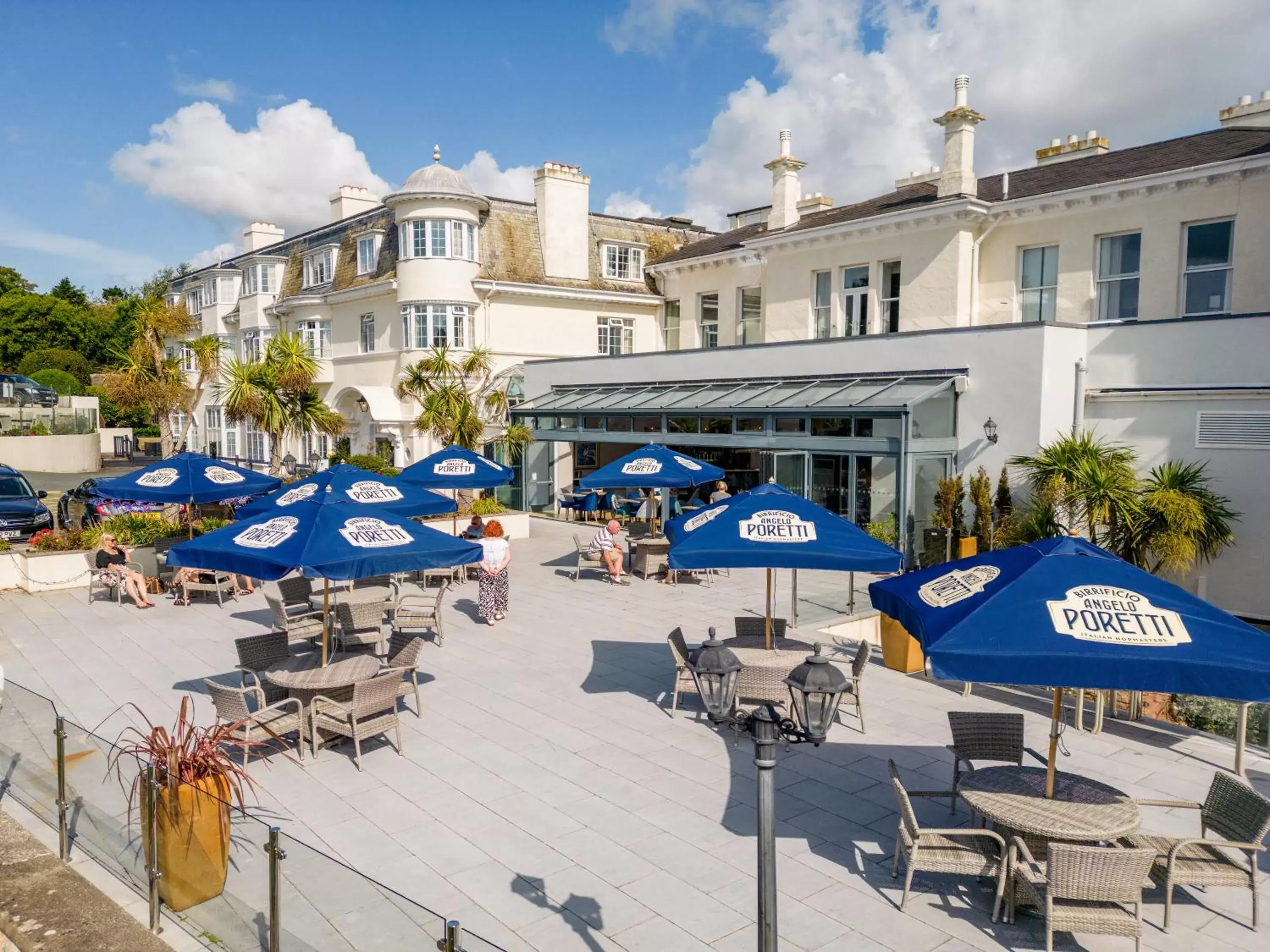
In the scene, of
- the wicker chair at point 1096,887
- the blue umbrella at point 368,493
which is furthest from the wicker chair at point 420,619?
the wicker chair at point 1096,887

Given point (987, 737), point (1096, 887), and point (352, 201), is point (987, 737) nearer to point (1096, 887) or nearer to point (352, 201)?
point (1096, 887)

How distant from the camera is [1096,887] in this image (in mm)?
5484

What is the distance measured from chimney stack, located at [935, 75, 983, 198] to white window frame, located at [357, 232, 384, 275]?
69.2 ft

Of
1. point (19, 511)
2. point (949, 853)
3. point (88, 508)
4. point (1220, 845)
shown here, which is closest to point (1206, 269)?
point (1220, 845)

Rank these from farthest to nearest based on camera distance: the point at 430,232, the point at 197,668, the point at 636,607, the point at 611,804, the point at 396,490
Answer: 1. the point at 430,232
2. the point at 636,607
3. the point at 396,490
4. the point at 197,668
5. the point at 611,804

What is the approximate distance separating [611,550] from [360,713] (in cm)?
875

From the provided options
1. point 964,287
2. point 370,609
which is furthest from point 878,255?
point 370,609

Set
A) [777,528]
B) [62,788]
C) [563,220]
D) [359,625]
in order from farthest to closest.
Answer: [563,220] < [359,625] < [777,528] < [62,788]

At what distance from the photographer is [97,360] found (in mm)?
67312

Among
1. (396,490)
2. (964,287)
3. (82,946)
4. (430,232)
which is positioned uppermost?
(430,232)

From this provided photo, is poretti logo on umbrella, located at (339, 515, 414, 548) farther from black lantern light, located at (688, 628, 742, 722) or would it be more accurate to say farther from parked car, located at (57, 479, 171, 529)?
parked car, located at (57, 479, 171, 529)

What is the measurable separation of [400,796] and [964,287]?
796 inches

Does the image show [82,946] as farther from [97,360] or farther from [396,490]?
[97,360]

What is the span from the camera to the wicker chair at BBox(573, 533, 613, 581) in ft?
57.6
